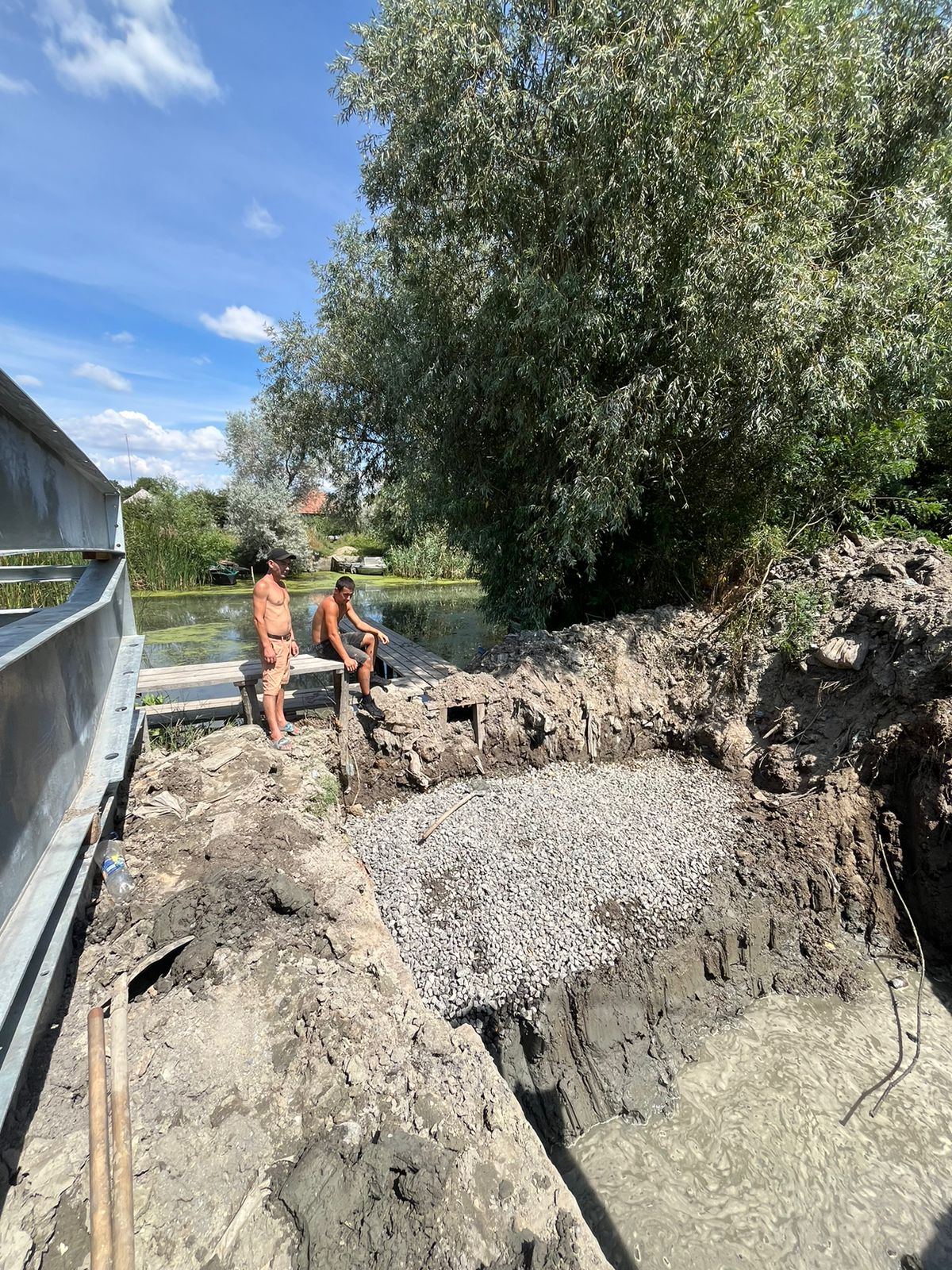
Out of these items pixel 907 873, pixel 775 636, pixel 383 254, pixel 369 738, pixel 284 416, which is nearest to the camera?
pixel 907 873

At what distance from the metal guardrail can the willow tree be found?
458 cm

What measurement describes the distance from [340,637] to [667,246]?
502 centimetres

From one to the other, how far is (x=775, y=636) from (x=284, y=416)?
41.0ft

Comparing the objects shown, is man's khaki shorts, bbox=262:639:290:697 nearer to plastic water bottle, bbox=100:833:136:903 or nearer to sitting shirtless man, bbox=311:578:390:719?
sitting shirtless man, bbox=311:578:390:719

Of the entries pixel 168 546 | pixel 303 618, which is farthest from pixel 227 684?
pixel 168 546

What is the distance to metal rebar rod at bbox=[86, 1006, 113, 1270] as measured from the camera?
1.25 metres

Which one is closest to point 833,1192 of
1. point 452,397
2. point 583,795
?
point 583,795

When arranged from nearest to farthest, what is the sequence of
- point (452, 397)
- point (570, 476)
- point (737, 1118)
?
point (737, 1118), point (570, 476), point (452, 397)

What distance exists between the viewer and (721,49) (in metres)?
4.65

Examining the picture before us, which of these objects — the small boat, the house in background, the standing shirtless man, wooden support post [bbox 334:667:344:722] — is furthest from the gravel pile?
the house in background

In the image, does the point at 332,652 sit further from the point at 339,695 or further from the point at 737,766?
the point at 737,766

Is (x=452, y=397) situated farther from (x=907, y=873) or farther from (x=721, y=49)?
(x=907, y=873)

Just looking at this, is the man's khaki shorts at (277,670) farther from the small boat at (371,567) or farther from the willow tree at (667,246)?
the small boat at (371,567)

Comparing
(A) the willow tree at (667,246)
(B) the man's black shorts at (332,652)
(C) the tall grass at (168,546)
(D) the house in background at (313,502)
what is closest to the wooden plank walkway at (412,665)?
(B) the man's black shorts at (332,652)
